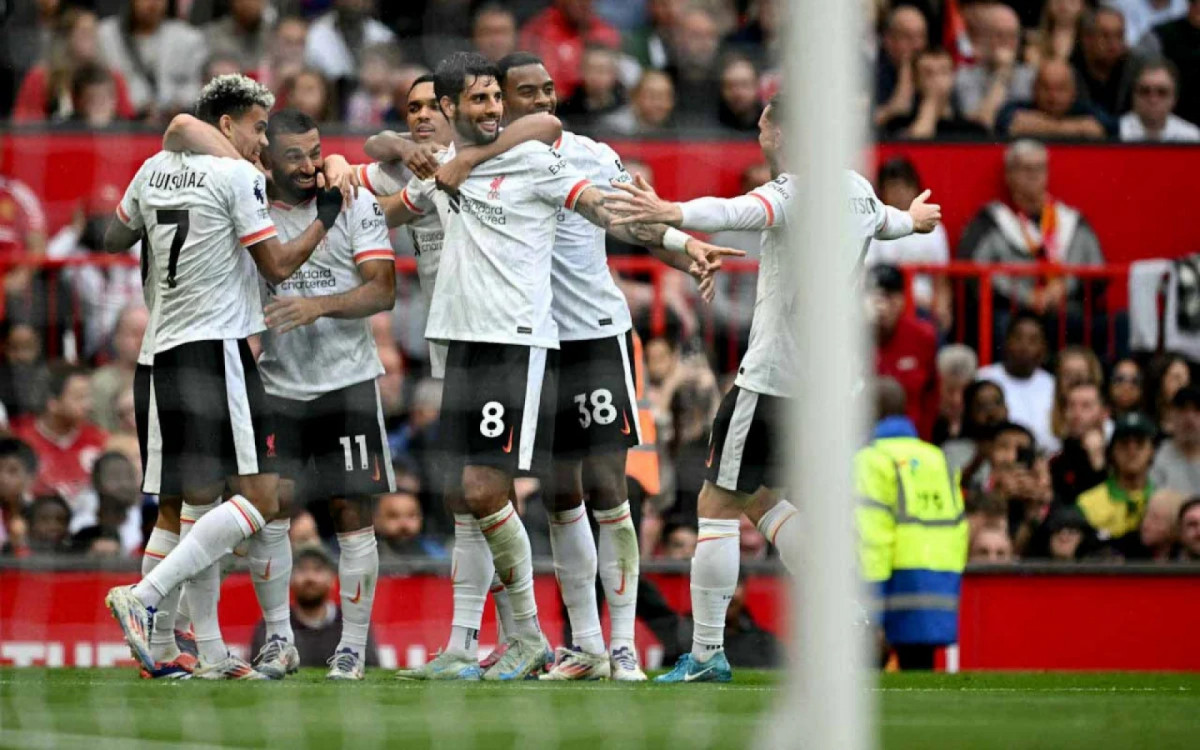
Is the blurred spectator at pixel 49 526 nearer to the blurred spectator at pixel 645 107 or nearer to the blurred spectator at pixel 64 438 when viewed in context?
the blurred spectator at pixel 64 438

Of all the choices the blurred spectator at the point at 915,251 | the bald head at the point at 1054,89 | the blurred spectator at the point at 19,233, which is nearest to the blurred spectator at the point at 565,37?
the blurred spectator at the point at 915,251

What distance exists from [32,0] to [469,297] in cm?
338

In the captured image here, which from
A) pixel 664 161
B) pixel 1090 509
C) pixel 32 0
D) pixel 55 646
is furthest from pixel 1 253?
pixel 1090 509

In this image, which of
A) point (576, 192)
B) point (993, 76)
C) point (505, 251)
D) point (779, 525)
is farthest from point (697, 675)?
point (993, 76)

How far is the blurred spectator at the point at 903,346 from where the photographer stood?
9961 millimetres

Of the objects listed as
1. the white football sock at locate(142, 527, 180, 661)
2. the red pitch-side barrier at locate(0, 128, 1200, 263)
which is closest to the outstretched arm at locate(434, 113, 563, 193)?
the white football sock at locate(142, 527, 180, 661)

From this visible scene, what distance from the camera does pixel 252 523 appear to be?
7.19 metres

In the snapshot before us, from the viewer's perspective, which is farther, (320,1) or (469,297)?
(320,1)

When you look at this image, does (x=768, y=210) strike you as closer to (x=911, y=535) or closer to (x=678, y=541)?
(x=911, y=535)

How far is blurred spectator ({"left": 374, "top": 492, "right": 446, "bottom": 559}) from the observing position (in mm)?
9445

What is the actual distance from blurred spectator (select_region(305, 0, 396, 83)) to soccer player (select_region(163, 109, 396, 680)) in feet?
5.95

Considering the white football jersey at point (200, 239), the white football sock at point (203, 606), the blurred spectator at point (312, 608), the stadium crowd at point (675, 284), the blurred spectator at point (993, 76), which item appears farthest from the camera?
the blurred spectator at point (993, 76)

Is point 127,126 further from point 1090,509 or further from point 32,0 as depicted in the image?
point 1090,509

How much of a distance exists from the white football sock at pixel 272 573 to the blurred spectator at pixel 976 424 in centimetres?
361
